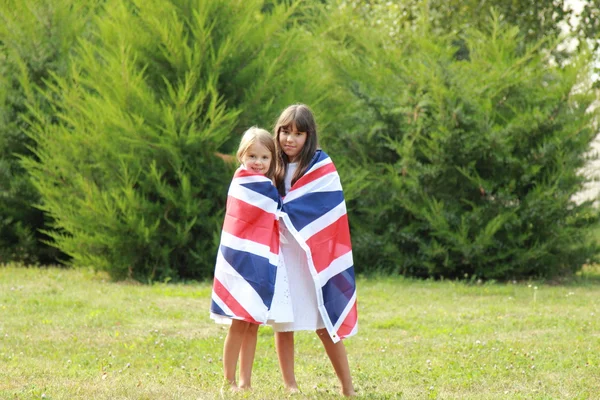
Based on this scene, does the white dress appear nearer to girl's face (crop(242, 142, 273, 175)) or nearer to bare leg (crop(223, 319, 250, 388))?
bare leg (crop(223, 319, 250, 388))

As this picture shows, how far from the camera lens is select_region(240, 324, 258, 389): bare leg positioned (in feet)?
16.3

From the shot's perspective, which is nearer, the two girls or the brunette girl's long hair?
the two girls

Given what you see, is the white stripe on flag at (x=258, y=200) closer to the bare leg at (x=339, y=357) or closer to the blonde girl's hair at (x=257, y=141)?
the blonde girl's hair at (x=257, y=141)

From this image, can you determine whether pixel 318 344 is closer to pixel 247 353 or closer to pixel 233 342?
pixel 247 353

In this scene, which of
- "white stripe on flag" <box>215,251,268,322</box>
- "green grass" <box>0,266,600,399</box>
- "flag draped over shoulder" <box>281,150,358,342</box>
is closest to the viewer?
"white stripe on flag" <box>215,251,268,322</box>

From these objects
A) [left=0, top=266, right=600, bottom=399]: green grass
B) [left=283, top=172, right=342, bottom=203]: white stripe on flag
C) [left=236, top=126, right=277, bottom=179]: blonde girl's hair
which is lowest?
[left=0, top=266, right=600, bottom=399]: green grass

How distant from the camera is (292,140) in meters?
4.93

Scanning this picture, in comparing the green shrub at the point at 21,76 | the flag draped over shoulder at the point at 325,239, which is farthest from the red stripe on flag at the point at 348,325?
the green shrub at the point at 21,76

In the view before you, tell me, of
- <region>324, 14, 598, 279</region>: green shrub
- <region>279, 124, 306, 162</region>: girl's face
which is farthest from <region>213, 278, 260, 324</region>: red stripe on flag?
<region>324, 14, 598, 279</region>: green shrub

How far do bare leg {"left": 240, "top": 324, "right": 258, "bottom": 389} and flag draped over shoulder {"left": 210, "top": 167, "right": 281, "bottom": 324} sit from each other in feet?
0.77

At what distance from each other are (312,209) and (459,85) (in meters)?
6.75

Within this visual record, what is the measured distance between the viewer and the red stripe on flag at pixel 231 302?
472 cm

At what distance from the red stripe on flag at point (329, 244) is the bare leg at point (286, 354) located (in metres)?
0.47

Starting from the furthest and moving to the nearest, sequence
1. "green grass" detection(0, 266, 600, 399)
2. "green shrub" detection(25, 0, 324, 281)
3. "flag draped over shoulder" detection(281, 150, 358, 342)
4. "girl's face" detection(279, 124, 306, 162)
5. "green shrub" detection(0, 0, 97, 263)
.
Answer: "green shrub" detection(0, 0, 97, 263), "green shrub" detection(25, 0, 324, 281), "green grass" detection(0, 266, 600, 399), "girl's face" detection(279, 124, 306, 162), "flag draped over shoulder" detection(281, 150, 358, 342)
